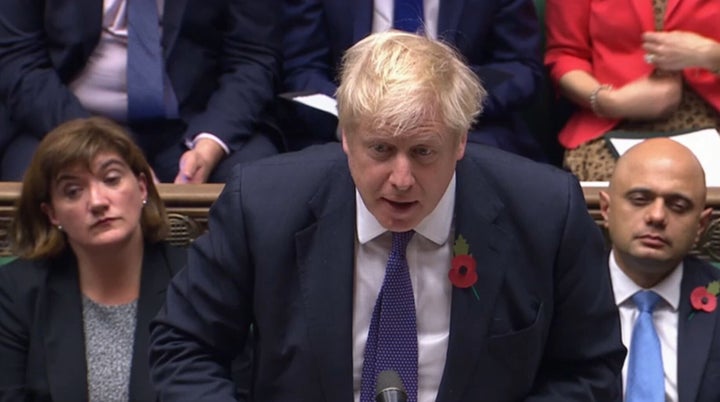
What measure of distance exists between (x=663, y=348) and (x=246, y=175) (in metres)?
1.17

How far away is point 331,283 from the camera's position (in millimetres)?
1871

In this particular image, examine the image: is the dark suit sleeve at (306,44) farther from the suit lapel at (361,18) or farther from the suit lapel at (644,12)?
the suit lapel at (644,12)

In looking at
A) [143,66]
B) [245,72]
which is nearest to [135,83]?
[143,66]

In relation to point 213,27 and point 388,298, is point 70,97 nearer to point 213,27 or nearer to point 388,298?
point 213,27

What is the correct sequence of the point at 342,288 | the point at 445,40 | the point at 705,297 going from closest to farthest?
the point at 342,288
the point at 705,297
the point at 445,40

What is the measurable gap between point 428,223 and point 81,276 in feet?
3.40

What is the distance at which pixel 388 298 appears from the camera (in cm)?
188

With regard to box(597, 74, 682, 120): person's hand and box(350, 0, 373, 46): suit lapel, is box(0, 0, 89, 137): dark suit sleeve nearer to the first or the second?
box(350, 0, 373, 46): suit lapel

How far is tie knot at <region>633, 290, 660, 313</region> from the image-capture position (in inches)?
108

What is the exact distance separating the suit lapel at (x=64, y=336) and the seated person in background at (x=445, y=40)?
0.76 meters

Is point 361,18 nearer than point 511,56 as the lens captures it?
Yes

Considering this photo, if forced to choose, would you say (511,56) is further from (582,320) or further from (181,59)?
(582,320)

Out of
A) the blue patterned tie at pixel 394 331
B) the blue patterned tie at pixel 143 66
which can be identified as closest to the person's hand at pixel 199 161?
the blue patterned tie at pixel 143 66

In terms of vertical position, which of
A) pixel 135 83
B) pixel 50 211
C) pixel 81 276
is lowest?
pixel 81 276
